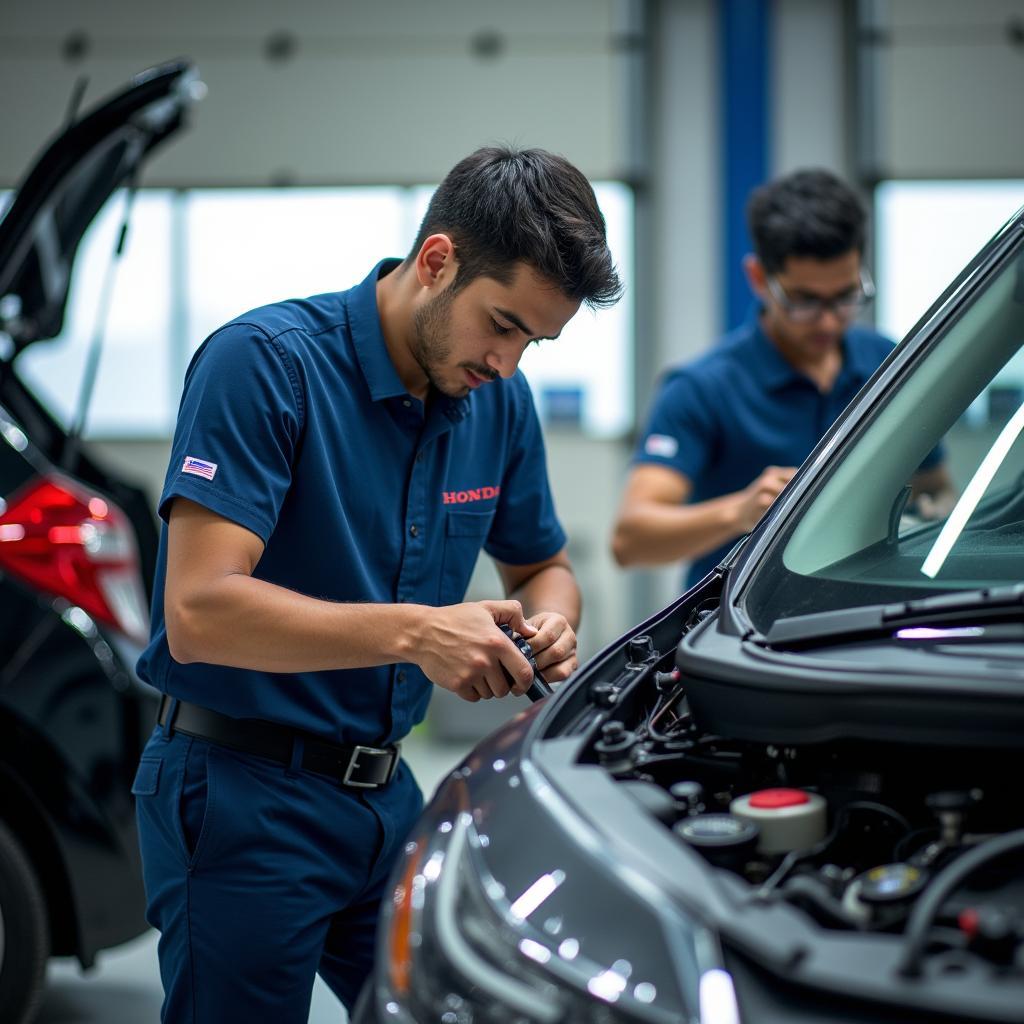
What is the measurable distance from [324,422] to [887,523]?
70 centimetres

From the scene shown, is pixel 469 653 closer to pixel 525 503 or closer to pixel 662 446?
pixel 525 503

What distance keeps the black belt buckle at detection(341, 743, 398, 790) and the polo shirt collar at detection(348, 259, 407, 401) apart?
1.48 ft

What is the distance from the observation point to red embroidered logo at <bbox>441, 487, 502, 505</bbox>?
66.5 inches

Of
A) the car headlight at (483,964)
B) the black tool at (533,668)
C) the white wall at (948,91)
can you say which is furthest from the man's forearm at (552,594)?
the white wall at (948,91)

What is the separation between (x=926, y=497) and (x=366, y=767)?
2.86ft

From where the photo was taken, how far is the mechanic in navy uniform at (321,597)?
4.55ft

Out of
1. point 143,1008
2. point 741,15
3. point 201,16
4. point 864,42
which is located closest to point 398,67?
point 201,16

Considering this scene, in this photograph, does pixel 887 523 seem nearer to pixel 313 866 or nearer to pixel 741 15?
pixel 313 866

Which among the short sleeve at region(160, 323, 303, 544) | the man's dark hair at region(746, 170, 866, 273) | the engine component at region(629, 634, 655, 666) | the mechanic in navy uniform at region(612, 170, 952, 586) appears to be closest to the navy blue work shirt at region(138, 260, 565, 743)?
the short sleeve at region(160, 323, 303, 544)

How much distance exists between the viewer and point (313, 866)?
4.98ft

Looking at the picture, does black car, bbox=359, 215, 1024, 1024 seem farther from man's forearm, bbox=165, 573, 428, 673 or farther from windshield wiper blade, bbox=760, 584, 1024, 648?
man's forearm, bbox=165, 573, 428, 673

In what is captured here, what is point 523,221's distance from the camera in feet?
4.81

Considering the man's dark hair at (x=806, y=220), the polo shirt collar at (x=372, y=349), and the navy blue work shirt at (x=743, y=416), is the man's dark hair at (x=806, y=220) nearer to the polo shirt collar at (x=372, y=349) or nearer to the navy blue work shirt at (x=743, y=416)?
the navy blue work shirt at (x=743, y=416)

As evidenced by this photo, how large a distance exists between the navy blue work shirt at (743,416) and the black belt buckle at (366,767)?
3.78ft
